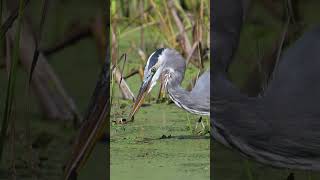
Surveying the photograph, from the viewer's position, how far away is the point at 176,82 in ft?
8.64

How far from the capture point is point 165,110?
135 inches

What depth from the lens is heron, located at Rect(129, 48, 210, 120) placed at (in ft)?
8.46

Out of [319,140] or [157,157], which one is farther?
[157,157]

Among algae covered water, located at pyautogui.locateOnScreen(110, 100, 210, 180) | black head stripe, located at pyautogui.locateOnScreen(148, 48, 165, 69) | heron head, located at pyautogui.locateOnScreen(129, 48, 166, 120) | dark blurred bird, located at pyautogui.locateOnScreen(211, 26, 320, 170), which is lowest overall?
algae covered water, located at pyautogui.locateOnScreen(110, 100, 210, 180)

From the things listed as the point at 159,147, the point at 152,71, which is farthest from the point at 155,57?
the point at 159,147

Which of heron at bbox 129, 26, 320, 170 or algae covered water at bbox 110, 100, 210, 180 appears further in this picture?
algae covered water at bbox 110, 100, 210, 180

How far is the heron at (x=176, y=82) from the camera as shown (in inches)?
102

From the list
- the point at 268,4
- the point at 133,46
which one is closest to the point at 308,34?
the point at 268,4

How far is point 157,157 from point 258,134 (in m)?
0.54

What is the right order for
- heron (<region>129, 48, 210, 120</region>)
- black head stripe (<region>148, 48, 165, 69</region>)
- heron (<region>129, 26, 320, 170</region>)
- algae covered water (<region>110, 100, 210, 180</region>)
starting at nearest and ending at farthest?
heron (<region>129, 26, 320, 170</region>) < heron (<region>129, 48, 210, 120</region>) < black head stripe (<region>148, 48, 165, 69</region>) < algae covered water (<region>110, 100, 210, 180</region>)

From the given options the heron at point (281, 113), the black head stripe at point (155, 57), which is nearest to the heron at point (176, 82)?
the black head stripe at point (155, 57)

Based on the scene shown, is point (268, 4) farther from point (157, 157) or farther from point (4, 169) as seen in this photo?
point (4, 169)

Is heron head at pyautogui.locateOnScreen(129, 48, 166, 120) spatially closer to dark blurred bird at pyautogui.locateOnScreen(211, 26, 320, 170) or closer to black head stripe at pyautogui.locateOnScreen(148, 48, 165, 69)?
black head stripe at pyautogui.locateOnScreen(148, 48, 165, 69)

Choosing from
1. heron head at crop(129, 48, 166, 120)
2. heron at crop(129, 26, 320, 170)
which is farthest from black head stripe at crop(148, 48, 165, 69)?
heron at crop(129, 26, 320, 170)
